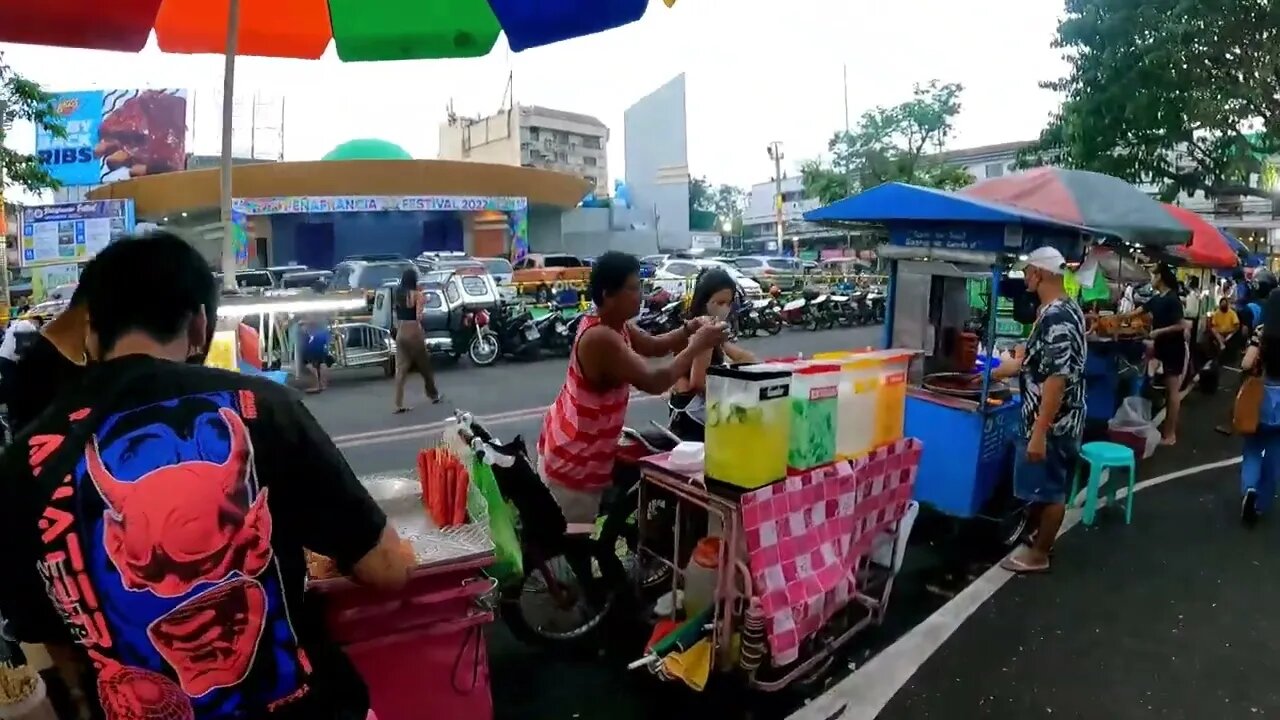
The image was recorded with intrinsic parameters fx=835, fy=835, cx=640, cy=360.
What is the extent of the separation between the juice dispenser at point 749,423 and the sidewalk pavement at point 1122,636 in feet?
3.31

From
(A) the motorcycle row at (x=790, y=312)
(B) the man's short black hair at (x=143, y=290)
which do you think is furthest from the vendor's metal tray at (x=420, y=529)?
(A) the motorcycle row at (x=790, y=312)

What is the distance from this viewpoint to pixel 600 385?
11.3 ft

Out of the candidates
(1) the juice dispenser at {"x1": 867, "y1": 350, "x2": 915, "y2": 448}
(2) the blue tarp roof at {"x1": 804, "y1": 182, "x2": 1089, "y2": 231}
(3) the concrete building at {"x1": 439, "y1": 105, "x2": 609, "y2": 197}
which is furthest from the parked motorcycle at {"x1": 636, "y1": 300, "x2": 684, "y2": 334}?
(3) the concrete building at {"x1": 439, "y1": 105, "x2": 609, "y2": 197}

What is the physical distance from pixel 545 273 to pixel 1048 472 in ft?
61.2

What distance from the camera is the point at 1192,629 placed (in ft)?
13.1

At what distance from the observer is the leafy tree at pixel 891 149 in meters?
37.4

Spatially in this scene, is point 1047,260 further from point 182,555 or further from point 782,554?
point 182,555

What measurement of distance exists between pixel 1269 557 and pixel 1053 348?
6.70 feet

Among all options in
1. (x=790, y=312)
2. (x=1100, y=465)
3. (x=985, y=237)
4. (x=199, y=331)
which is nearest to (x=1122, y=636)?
(x=1100, y=465)

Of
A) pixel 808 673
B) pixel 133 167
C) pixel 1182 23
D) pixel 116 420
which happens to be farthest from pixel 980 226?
pixel 133 167

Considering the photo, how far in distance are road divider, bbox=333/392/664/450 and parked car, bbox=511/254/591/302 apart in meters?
7.05

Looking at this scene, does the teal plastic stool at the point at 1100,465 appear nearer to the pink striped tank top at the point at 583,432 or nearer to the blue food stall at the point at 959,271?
the blue food stall at the point at 959,271

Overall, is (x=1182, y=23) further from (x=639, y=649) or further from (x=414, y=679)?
(x=414, y=679)

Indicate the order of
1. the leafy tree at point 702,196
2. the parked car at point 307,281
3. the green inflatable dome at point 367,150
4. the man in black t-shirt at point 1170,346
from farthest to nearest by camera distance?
the leafy tree at point 702,196 → the green inflatable dome at point 367,150 → the parked car at point 307,281 → the man in black t-shirt at point 1170,346
